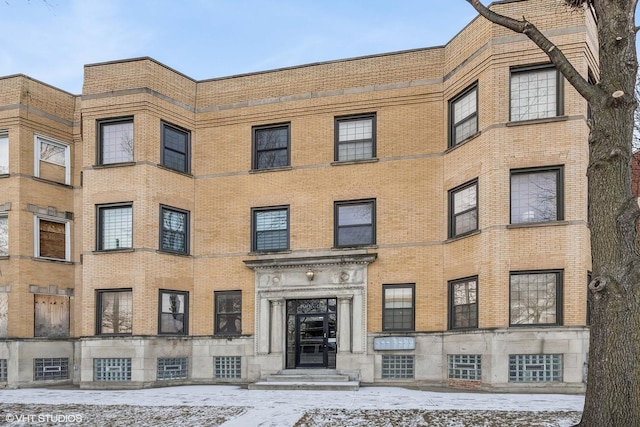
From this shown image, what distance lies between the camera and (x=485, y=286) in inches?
669

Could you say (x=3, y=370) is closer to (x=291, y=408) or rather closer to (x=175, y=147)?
(x=175, y=147)

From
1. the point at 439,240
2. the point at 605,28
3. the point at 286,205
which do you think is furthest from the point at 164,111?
the point at 605,28

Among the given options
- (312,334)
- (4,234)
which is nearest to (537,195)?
(312,334)

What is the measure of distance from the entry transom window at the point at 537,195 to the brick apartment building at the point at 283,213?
0.18ft

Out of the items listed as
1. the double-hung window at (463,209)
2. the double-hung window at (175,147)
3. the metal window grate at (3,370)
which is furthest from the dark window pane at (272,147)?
the metal window grate at (3,370)

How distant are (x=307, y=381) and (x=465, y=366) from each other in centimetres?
486

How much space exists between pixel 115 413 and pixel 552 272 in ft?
38.2

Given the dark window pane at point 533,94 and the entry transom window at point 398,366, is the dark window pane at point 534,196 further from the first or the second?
the entry transom window at point 398,366

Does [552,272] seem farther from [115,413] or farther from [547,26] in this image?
[115,413]

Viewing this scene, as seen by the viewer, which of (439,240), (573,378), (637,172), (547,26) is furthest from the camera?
(637,172)

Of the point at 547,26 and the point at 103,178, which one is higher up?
the point at 547,26

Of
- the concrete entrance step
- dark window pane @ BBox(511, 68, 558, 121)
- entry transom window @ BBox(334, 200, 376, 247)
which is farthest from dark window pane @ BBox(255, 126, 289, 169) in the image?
dark window pane @ BBox(511, 68, 558, 121)

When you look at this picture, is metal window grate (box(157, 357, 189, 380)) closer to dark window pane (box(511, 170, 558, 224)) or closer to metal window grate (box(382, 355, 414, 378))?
metal window grate (box(382, 355, 414, 378))

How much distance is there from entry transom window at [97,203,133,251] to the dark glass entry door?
6.03 m
